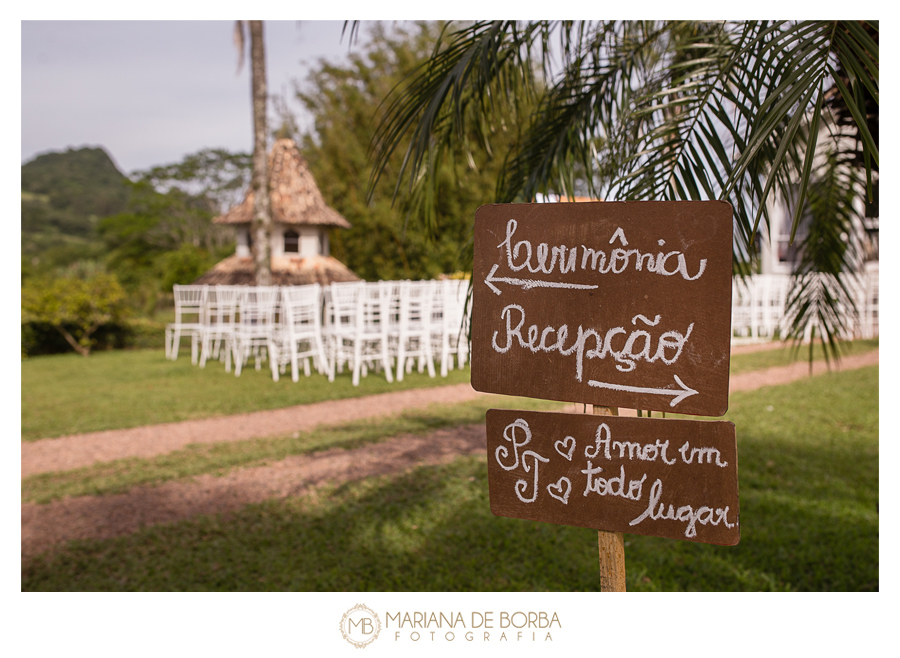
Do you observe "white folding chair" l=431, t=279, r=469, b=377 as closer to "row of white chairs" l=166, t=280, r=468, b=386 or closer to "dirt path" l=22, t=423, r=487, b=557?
"row of white chairs" l=166, t=280, r=468, b=386

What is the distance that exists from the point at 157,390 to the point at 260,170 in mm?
5058

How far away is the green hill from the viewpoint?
1471 inches

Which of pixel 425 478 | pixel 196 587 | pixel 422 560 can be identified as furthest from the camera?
pixel 425 478

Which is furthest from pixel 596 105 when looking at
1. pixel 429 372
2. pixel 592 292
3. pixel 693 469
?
pixel 429 372

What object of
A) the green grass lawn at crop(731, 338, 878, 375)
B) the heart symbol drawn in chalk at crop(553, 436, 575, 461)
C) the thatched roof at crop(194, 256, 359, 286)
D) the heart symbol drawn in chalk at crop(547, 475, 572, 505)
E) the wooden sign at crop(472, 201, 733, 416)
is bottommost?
the green grass lawn at crop(731, 338, 878, 375)

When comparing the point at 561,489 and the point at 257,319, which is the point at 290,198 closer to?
the point at 257,319

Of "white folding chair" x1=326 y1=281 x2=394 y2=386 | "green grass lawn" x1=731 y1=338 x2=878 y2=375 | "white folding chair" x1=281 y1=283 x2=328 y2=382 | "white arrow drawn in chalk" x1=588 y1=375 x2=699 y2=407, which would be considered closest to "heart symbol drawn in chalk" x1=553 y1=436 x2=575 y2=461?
"white arrow drawn in chalk" x1=588 y1=375 x2=699 y2=407

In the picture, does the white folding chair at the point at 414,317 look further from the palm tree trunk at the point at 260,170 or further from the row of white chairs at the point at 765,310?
the row of white chairs at the point at 765,310

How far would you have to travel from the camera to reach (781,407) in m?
7.37

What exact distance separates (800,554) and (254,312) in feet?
30.5

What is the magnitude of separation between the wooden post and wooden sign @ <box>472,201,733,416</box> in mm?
A: 196

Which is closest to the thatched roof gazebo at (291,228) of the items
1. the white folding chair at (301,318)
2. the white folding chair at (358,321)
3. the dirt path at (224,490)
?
the white folding chair at (301,318)
